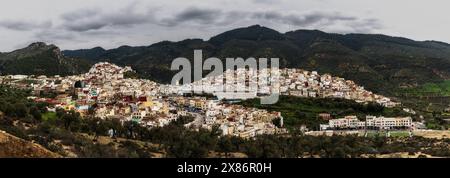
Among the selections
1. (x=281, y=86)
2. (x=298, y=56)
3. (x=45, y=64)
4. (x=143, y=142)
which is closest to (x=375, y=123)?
(x=281, y=86)

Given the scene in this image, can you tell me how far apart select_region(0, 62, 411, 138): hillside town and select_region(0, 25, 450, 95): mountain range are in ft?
34.4

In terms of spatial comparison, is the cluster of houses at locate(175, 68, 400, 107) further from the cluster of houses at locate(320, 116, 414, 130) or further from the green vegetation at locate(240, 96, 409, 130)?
the cluster of houses at locate(320, 116, 414, 130)

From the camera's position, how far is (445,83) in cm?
6438

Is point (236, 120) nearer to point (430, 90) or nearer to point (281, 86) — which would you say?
point (281, 86)

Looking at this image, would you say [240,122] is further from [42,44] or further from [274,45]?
[274,45]

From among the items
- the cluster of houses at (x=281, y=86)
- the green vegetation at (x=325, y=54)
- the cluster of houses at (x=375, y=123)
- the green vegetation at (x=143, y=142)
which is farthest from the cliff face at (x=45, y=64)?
the green vegetation at (x=143, y=142)

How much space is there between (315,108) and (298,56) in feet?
199

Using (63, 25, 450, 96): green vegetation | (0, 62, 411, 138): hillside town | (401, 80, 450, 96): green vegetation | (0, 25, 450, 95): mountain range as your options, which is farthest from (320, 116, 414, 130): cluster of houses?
(0, 25, 450, 95): mountain range

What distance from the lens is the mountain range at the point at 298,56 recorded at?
7038cm

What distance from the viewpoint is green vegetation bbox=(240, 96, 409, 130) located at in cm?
3788

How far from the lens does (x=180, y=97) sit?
50.2 meters
